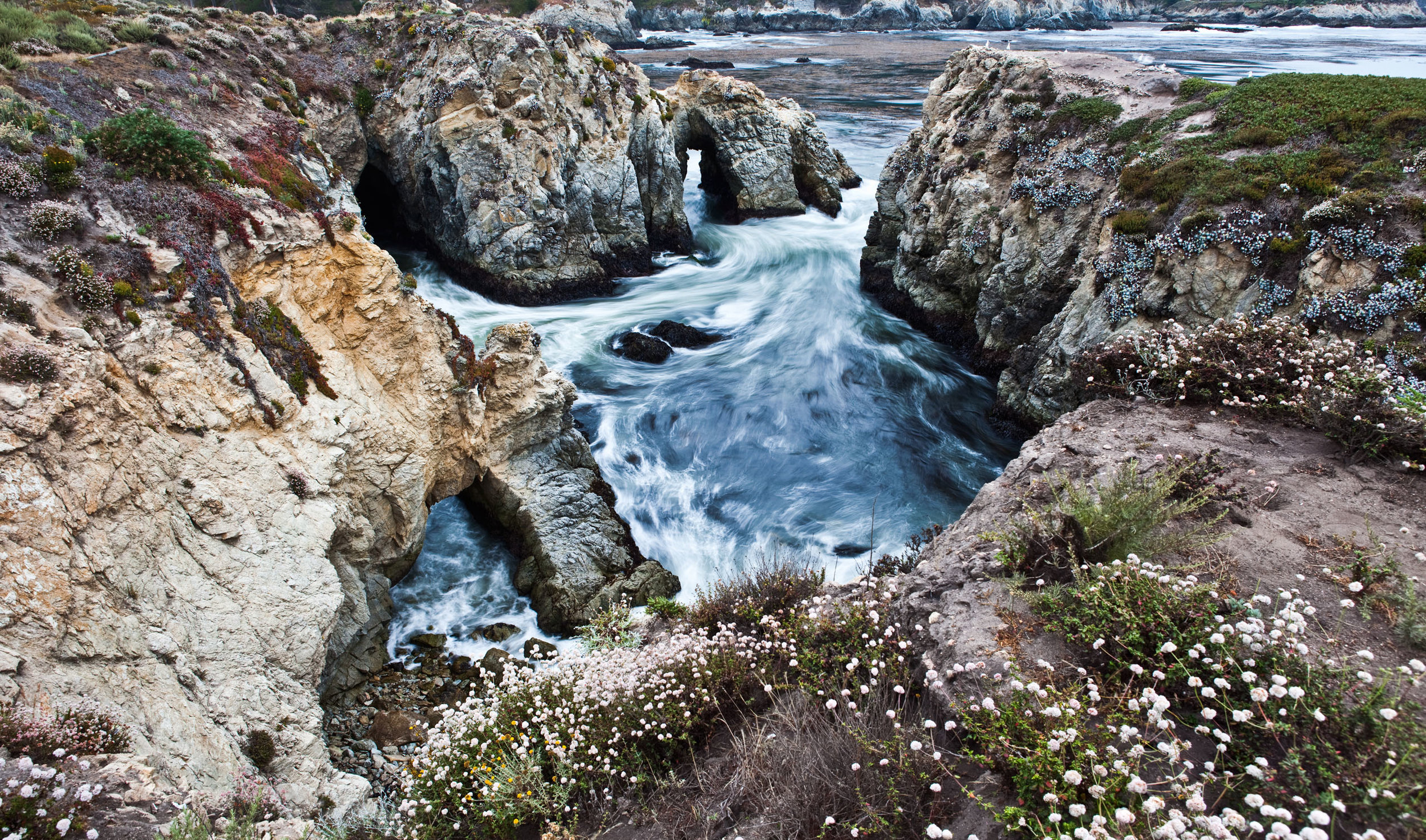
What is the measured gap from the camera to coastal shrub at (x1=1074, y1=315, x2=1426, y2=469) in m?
6.98

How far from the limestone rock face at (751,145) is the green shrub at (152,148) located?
1680cm

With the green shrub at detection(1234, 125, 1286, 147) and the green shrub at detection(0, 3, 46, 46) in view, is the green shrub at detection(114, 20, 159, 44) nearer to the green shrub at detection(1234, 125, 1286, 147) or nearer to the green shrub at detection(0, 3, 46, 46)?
the green shrub at detection(0, 3, 46, 46)

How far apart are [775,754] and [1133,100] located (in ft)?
56.8

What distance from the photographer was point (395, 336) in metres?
10.6

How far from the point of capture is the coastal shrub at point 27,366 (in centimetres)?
602

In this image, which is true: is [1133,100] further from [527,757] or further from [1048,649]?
[527,757]

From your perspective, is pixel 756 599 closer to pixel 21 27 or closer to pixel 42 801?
pixel 42 801

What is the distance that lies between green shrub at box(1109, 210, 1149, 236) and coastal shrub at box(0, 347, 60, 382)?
613 inches

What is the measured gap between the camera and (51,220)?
7.61 meters

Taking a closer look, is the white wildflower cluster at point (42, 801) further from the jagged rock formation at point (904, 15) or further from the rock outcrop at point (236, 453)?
the jagged rock formation at point (904, 15)

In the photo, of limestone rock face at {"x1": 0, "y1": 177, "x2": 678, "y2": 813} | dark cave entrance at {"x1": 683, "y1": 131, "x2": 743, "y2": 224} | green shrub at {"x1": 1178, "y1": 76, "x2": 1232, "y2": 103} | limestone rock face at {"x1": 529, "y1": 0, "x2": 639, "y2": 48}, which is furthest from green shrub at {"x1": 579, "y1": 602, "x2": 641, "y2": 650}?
limestone rock face at {"x1": 529, "y1": 0, "x2": 639, "y2": 48}

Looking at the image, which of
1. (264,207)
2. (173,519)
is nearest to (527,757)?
(173,519)

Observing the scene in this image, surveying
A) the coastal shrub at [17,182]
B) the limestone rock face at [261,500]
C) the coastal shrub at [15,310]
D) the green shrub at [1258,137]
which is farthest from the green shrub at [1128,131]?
the coastal shrub at [17,182]

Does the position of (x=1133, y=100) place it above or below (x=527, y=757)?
above
